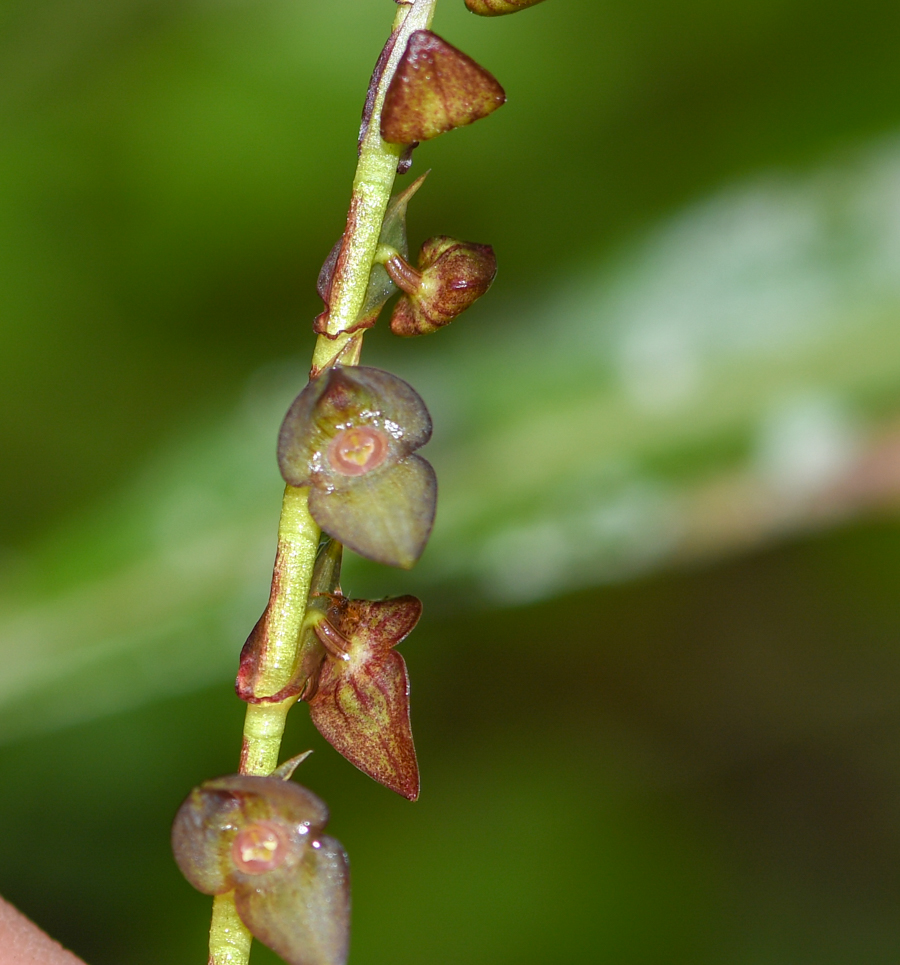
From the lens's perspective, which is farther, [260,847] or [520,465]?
[520,465]

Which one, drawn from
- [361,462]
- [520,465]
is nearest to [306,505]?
[361,462]

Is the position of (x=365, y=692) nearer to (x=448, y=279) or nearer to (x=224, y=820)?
(x=224, y=820)

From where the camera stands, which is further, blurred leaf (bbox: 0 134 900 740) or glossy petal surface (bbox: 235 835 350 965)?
blurred leaf (bbox: 0 134 900 740)

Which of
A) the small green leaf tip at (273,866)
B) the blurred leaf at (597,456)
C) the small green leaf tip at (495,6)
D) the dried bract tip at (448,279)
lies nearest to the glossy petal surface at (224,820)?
the small green leaf tip at (273,866)

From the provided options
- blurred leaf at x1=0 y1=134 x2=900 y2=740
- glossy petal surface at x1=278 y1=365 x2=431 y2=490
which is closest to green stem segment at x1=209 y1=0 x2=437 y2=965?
glossy petal surface at x1=278 y1=365 x2=431 y2=490

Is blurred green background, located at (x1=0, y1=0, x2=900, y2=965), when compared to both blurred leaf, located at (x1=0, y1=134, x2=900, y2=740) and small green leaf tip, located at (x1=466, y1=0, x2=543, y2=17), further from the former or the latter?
small green leaf tip, located at (x1=466, y1=0, x2=543, y2=17)

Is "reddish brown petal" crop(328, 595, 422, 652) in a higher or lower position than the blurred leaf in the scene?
lower

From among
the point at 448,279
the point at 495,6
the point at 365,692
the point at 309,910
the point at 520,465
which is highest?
the point at 520,465

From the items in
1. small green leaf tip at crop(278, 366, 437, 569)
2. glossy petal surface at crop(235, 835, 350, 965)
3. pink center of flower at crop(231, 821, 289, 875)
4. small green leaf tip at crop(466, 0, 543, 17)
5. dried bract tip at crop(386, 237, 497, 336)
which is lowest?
glossy petal surface at crop(235, 835, 350, 965)
